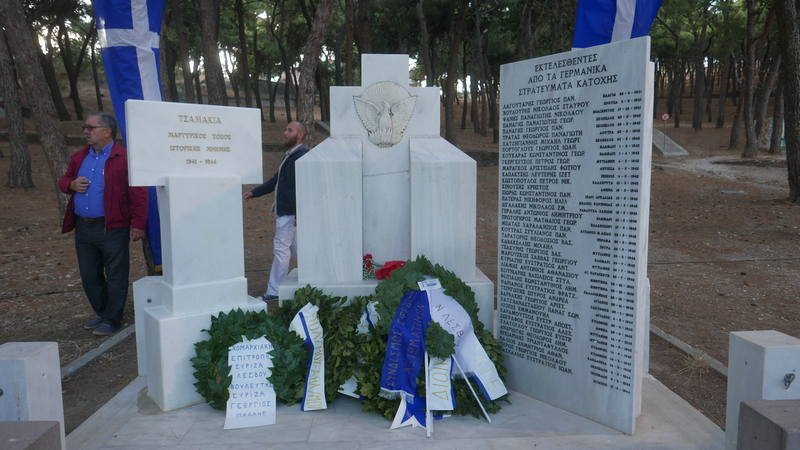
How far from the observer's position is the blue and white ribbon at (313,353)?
3844 mm

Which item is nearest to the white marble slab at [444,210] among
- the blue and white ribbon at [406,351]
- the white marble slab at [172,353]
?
the blue and white ribbon at [406,351]

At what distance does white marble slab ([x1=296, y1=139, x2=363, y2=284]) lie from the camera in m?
4.57

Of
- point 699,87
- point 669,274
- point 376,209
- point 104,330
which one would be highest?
point 699,87

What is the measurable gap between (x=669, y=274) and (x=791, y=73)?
644 centimetres

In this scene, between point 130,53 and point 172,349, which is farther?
point 130,53

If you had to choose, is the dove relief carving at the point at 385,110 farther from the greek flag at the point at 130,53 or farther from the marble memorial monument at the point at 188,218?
the greek flag at the point at 130,53

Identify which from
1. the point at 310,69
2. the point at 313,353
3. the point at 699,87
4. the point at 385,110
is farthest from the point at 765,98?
the point at 313,353

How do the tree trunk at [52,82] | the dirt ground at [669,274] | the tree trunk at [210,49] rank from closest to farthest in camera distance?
1. the dirt ground at [669,274]
2. the tree trunk at [210,49]
3. the tree trunk at [52,82]

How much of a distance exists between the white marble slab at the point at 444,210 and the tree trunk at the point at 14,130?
36.5 feet

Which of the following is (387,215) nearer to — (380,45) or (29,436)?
(29,436)

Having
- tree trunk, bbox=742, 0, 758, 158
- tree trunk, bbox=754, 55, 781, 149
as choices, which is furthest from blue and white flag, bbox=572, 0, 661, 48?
tree trunk, bbox=742, 0, 758, 158

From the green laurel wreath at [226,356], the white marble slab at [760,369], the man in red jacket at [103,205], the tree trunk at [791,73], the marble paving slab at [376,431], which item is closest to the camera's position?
the white marble slab at [760,369]

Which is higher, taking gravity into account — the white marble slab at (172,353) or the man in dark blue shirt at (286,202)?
the man in dark blue shirt at (286,202)

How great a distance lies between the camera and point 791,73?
11.3 meters
